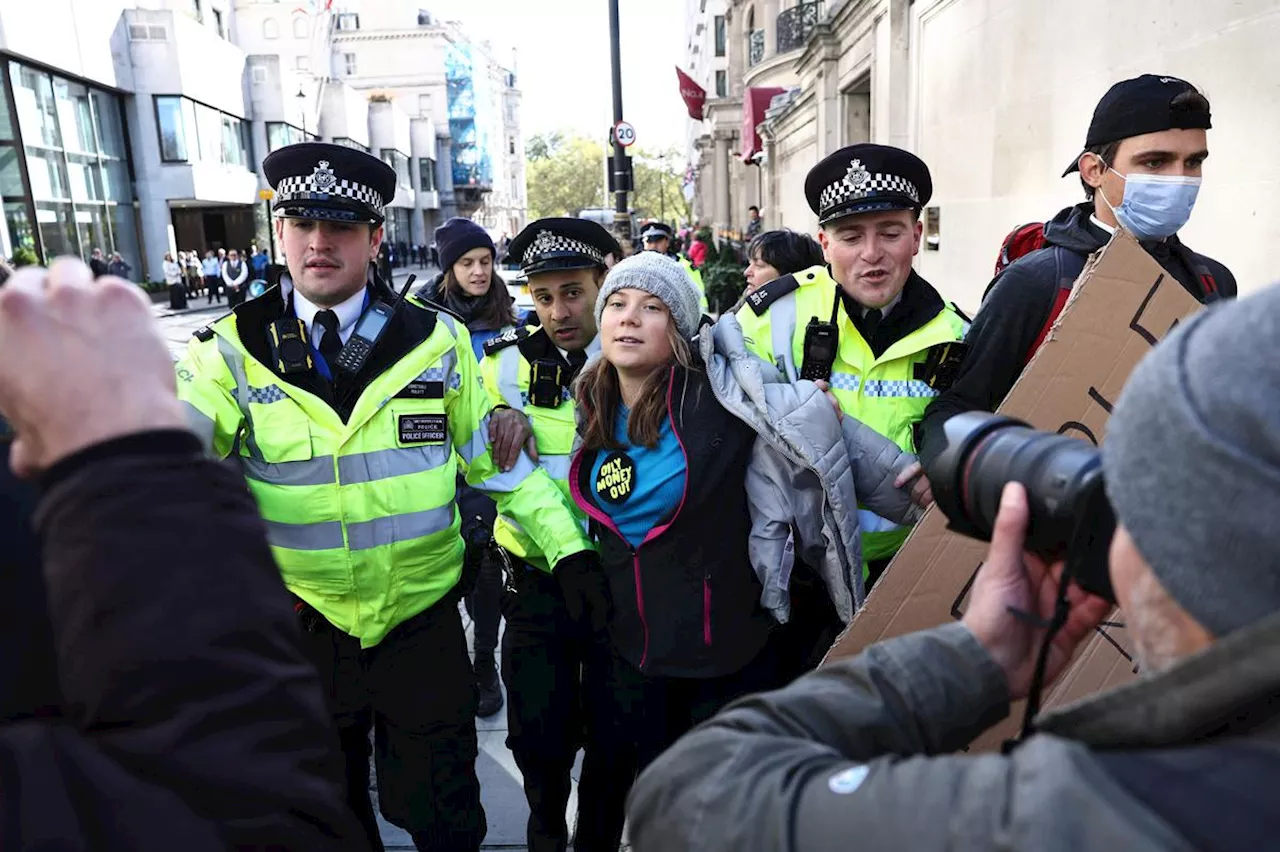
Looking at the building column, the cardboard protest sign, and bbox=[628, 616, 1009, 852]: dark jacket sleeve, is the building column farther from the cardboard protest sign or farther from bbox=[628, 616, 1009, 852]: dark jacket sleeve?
bbox=[628, 616, 1009, 852]: dark jacket sleeve

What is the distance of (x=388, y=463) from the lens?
2.30m

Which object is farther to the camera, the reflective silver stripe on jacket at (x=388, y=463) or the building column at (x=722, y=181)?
the building column at (x=722, y=181)

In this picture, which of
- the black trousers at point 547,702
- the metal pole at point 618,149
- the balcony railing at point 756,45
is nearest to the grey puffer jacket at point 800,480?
the black trousers at point 547,702

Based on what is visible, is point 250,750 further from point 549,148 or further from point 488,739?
point 549,148

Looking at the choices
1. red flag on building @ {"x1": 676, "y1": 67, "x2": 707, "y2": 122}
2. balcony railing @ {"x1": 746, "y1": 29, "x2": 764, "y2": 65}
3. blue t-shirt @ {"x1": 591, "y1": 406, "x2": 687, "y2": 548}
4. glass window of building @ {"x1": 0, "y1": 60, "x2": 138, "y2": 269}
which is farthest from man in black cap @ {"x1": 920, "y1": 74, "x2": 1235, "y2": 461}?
balcony railing @ {"x1": 746, "y1": 29, "x2": 764, "y2": 65}

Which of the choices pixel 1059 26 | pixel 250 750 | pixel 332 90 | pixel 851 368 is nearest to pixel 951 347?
pixel 851 368

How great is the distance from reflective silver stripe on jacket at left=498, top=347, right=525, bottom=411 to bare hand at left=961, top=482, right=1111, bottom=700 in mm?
2027

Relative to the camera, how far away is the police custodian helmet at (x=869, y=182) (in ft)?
8.40

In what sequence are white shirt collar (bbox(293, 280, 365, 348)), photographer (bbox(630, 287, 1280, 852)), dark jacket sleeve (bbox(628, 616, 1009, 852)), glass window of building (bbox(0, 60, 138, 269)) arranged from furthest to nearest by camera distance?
glass window of building (bbox(0, 60, 138, 269)), white shirt collar (bbox(293, 280, 365, 348)), dark jacket sleeve (bbox(628, 616, 1009, 852)), photographer (bbox(630, 287, 1280, 852))

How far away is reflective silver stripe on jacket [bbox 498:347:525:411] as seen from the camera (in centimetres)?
294

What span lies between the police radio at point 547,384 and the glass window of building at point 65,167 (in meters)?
19.6

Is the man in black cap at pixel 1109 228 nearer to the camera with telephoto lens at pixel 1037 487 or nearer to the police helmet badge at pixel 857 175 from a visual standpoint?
the police helmet badge at pixel 857 175

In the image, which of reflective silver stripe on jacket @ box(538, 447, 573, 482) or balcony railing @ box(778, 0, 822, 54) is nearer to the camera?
reflective silver stripe on jacket @ box(538, 447, 573, 482)

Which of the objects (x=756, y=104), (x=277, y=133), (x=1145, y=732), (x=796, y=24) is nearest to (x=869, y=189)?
(x=1145, y=732)
